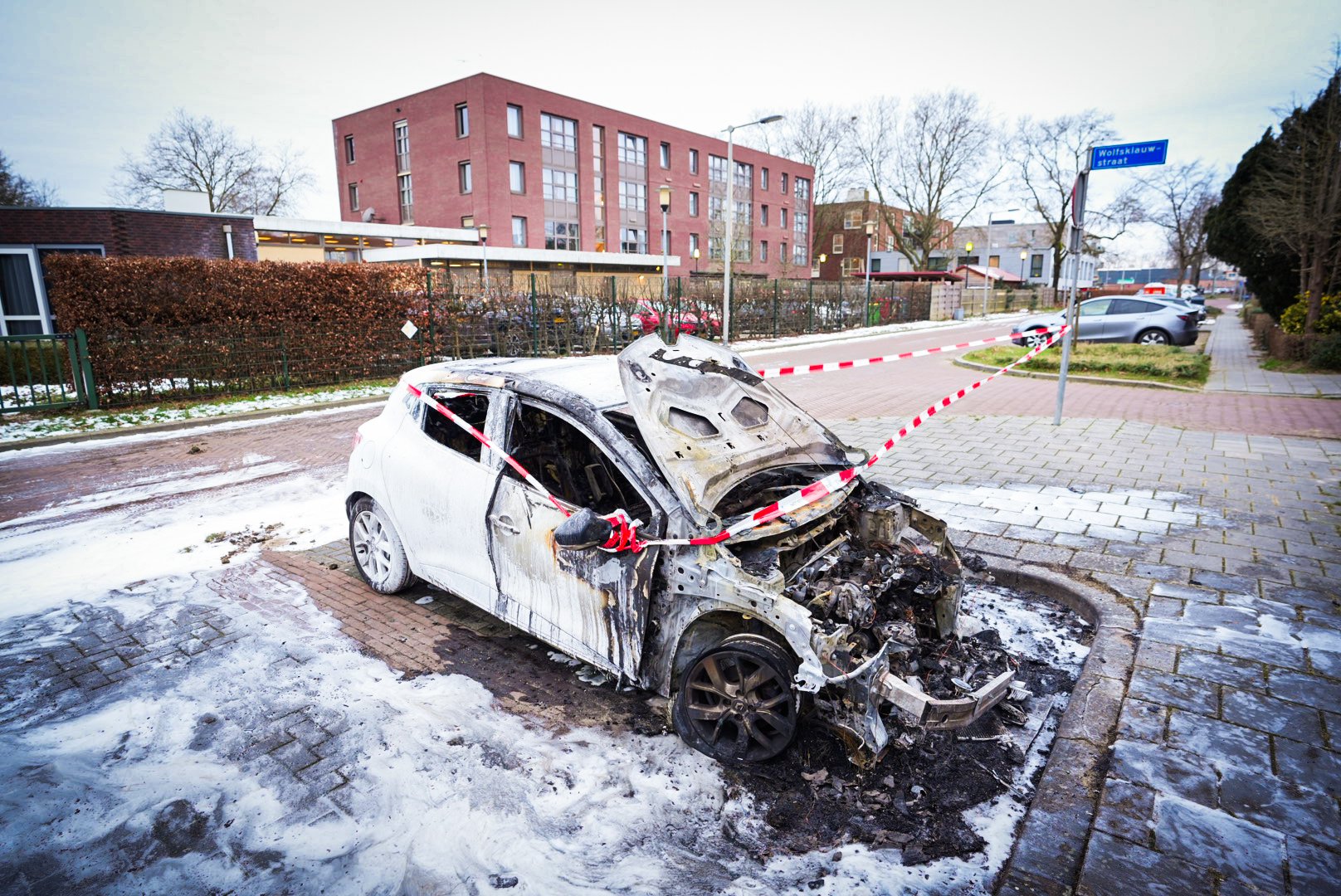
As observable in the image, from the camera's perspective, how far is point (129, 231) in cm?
2273

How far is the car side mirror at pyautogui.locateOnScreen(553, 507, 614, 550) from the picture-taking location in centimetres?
325

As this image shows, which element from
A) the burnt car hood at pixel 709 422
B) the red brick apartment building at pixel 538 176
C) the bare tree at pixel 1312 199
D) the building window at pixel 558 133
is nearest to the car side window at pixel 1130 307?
the bare tree at pixel 1312 199

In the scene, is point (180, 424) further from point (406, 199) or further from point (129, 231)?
point (406, 199)

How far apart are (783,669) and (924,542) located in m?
1.52

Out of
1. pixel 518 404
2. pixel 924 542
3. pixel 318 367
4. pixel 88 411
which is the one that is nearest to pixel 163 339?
pixel 88 411

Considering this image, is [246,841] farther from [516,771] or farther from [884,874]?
[884,874]

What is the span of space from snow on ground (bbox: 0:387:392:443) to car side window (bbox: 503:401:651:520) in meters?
10.2

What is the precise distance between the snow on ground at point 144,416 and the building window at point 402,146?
127 ft

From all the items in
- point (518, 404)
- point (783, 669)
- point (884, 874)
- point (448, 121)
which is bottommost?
point (884, 874)

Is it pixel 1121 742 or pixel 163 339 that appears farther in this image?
pixel 163 339

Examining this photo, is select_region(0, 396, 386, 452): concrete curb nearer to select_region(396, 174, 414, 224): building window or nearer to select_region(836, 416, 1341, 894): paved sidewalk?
select_region(836, 416, 1341, 894): paved sidewalk

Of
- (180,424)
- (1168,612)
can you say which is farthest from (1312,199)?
(180,424)

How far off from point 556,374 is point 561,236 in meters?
46.4

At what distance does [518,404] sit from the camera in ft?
13.7
